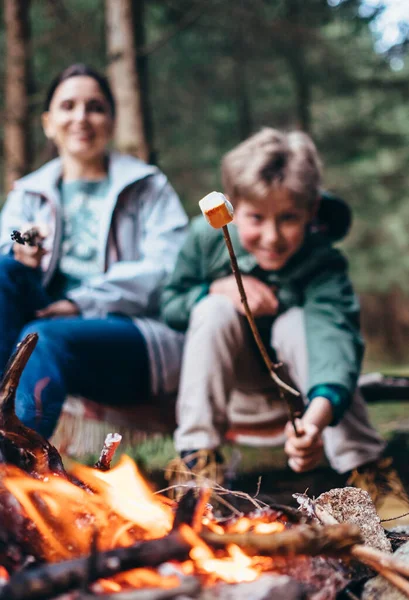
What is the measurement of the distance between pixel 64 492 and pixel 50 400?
83 centimetres

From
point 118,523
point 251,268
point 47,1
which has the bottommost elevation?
point 118,523

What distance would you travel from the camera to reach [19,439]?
1194 mm

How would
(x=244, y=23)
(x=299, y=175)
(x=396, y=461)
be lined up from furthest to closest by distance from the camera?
(x=244, y=23), (x=396, y=461), (x=299, y=175)

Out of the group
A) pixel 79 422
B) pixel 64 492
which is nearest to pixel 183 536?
pixel 64 492

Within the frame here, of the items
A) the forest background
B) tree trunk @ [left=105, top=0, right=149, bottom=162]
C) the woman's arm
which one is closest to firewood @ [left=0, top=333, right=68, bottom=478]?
the woman's arm

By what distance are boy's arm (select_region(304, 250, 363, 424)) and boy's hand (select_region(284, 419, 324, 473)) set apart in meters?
0.14

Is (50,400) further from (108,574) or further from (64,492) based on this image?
(108,574)

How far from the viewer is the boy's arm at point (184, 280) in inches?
98.4

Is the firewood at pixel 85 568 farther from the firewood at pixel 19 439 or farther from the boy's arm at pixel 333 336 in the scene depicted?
the boy's arm at pixel 333 336

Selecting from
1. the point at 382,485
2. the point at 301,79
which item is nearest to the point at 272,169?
the point at 382,485

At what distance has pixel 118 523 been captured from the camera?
3.70ft

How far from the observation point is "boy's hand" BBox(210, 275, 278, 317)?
2.34m

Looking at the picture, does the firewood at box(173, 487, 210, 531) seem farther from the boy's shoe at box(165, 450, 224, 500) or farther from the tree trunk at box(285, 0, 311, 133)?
the tree trunk at box(285, 0, 311, 133)

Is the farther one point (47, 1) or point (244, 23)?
point (244, 23)
